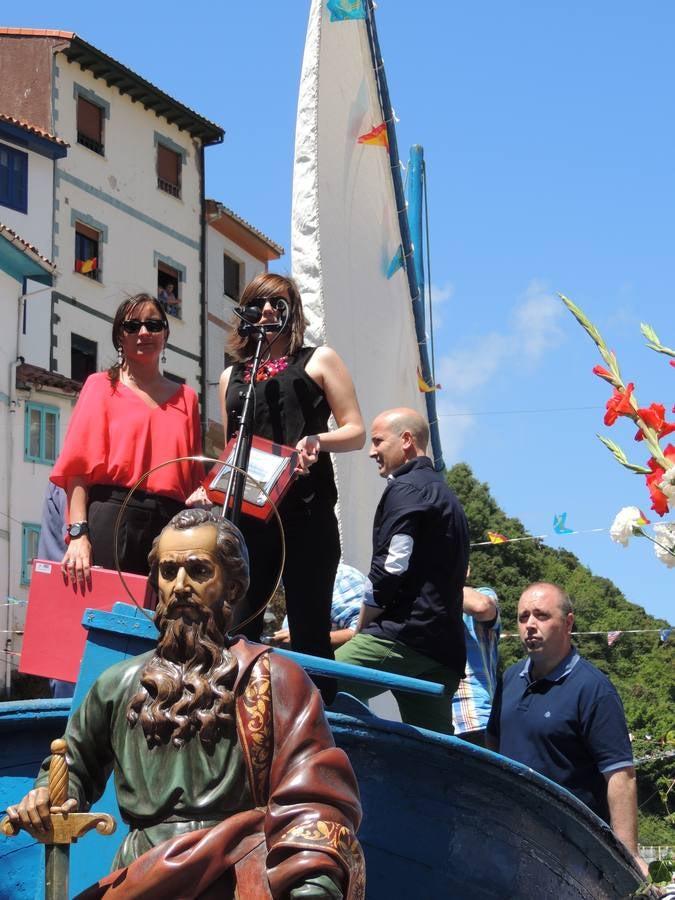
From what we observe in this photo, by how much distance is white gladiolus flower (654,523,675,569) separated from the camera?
9.23 feet

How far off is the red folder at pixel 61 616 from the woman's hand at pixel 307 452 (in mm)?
573

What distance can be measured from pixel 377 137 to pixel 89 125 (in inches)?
1135

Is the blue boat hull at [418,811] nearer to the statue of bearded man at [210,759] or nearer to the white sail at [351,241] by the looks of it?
the statue of bearded man at [210,759]

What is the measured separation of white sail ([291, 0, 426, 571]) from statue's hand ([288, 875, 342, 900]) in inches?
154

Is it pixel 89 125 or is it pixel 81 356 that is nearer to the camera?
pixel 81 356

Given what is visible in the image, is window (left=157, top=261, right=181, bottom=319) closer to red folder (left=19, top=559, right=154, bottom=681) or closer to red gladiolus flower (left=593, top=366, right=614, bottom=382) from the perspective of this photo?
red folder (left=19, top=559, right=154, bottom=681)

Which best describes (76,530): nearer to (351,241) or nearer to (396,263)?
(351,241)

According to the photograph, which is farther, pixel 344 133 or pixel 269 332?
pixel 344 133

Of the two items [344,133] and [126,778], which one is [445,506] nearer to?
[126,778]

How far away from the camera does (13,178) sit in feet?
108

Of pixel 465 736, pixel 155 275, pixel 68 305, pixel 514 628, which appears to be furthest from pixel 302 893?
pixel 514 628

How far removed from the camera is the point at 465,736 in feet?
19.5

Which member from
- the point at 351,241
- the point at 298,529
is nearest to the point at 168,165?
the point at 351,241

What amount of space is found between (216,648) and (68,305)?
103 feet
